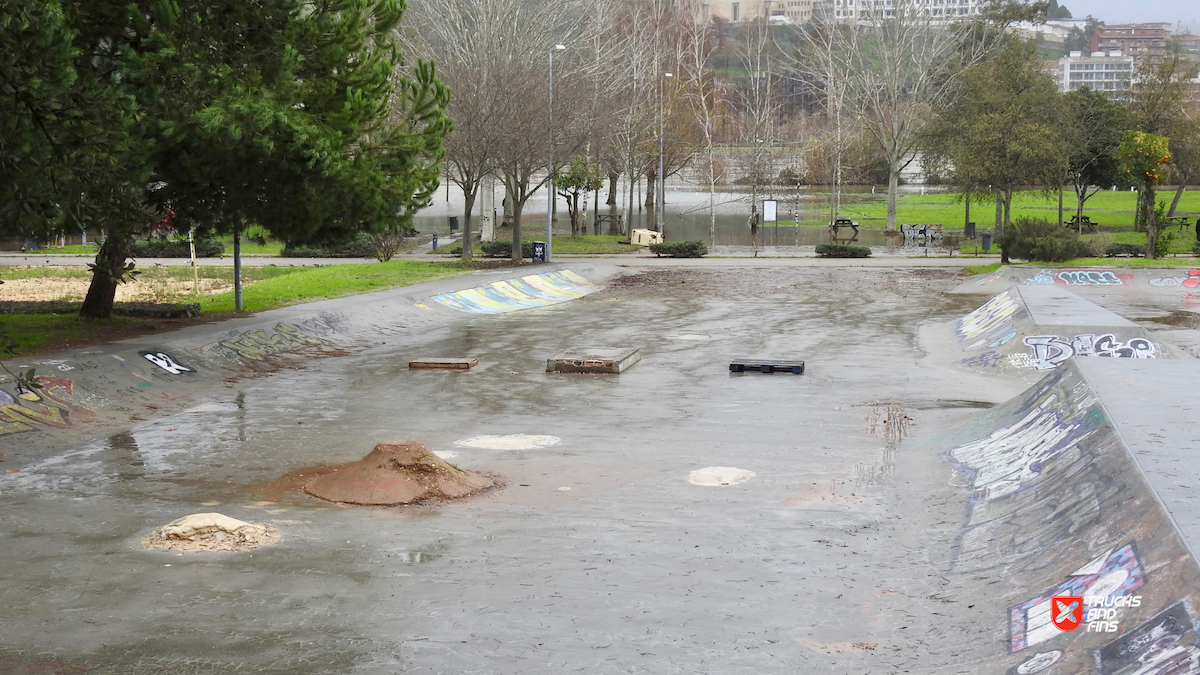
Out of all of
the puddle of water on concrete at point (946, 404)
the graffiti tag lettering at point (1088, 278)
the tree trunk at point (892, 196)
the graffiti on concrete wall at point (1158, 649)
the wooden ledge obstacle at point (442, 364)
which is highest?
the tree trunk at point (892, 196)

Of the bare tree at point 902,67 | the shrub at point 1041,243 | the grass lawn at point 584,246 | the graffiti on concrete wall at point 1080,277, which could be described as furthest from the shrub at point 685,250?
the graffiti on concrete wall at point 1080,277

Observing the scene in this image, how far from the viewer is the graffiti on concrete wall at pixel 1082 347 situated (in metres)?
16.7

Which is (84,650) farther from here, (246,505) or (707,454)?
(707,454)

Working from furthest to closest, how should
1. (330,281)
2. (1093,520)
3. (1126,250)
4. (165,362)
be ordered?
(1126,250)
(330,281)
(165,362)
(1093,520)

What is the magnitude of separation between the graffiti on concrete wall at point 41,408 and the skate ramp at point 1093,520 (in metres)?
9.79

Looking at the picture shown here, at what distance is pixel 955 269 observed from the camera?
127 feet

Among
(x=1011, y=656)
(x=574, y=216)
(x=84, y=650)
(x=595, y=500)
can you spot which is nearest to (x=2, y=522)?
(x=84, y=650)

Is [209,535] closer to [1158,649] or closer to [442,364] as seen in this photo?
[1158,649]

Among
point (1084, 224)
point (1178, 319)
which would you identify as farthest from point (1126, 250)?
point (1178, 319)

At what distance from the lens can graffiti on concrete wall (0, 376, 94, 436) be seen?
12.1 metres

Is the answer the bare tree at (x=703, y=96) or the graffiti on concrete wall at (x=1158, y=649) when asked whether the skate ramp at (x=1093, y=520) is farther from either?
the bare tree at (x=703, y=96)

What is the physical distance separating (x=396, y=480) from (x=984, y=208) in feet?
229

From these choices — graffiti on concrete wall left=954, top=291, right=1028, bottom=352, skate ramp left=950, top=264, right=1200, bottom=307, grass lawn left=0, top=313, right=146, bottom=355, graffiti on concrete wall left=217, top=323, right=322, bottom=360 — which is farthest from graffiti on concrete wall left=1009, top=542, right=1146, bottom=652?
skate ramp left=950, top=264, right=1200, bottom=307

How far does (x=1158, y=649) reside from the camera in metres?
4.77
